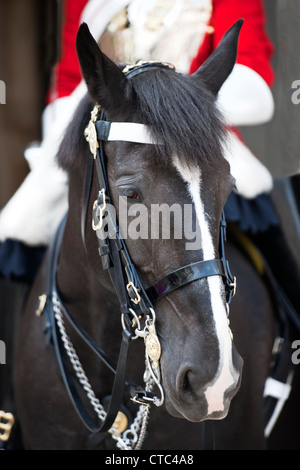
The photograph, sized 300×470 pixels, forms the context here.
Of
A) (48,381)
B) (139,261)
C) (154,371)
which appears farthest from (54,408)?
(139,261)

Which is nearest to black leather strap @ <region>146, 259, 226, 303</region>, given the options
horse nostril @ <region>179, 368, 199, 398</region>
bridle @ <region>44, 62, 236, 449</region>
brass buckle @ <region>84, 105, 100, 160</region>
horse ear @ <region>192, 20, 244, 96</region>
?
bridle @ <region>44, 62, 236, 449</region>

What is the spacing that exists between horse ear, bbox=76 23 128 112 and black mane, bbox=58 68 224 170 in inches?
2.0

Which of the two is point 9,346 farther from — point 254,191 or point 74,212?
point 254,191

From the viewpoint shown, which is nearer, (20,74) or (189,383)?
(189,383)

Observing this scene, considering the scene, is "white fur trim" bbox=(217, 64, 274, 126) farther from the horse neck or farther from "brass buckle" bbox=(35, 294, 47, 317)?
"brass buckle" bbox=(35, 294, 47, 317)

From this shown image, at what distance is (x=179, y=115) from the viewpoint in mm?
1456

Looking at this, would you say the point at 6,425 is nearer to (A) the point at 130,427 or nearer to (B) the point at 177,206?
(A) the point at 130,427

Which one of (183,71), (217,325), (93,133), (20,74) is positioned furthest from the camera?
(20,74)

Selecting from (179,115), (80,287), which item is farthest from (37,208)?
(179,115)

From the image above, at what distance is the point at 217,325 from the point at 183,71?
1.37 meters

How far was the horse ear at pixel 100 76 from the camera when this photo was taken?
4.82ft

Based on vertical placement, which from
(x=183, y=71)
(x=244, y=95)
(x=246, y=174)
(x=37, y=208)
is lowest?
(x=37, y=208)

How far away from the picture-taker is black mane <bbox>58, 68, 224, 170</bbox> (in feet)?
4.66

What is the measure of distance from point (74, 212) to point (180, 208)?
524 mm
